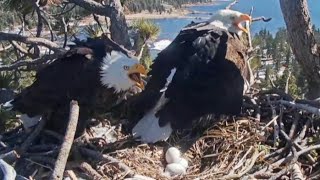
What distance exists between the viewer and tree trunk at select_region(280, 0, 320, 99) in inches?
144

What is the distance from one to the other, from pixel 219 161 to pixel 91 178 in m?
0.74

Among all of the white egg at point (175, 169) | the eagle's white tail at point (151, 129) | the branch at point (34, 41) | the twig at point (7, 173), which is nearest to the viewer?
the twig at point (7, 173)

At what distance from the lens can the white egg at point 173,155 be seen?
10.2ft

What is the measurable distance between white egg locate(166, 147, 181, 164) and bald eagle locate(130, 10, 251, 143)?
0.10 metres

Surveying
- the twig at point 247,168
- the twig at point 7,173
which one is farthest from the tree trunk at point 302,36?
the twig at point 7,173

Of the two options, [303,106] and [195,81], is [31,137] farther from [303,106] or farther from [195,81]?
[303,106]

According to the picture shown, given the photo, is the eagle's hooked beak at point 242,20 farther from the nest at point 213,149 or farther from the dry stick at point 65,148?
the dry stick at point 65,148

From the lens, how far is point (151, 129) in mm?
3219

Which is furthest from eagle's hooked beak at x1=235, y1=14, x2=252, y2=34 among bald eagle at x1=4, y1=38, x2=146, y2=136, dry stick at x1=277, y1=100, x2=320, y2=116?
bald eagle at x1=4, y1=38, x2=146, y2=136

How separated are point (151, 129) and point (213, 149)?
39 cm

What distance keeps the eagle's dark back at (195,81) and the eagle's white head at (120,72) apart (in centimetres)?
24

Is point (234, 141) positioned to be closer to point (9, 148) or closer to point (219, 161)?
point (219, 161)

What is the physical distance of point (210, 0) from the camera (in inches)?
747

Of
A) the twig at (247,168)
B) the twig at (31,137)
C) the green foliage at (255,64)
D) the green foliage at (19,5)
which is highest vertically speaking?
the green foliage at (19,5)
